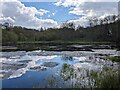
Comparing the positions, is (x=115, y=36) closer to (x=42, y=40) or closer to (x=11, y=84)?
(x=42, y=40)

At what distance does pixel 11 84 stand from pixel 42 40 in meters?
20.7

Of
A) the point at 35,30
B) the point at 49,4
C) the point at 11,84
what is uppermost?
the point at 49,4

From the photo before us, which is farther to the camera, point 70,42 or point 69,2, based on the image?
point 70,42

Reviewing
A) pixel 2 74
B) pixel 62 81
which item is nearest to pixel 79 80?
pixel 62 81

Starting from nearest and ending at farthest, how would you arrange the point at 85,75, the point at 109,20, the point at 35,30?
1. the point at 85,75
2. the point at 109,20
3. the point at 35,30

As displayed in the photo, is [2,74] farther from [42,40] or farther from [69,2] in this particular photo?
[42,40]

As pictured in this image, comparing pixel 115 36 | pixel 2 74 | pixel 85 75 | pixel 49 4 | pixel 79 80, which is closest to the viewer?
pixel 79 80

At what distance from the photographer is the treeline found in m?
25.7

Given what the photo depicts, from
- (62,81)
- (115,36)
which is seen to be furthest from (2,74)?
(115,36)

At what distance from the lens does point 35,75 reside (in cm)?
873

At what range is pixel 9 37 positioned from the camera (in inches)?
1049

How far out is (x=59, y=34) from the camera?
89.6ft

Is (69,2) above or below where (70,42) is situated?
above

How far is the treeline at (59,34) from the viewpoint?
2570 centimetres
